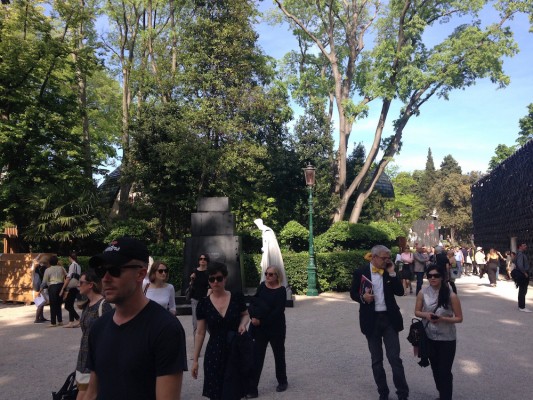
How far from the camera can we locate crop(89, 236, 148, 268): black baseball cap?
204 cm

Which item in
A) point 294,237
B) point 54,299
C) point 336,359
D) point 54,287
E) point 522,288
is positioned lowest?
point 336,359

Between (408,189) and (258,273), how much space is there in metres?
63.8

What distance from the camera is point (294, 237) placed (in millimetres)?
20484

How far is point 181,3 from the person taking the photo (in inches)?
938

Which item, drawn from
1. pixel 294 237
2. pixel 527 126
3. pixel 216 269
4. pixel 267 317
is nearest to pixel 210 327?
pixel 216 269

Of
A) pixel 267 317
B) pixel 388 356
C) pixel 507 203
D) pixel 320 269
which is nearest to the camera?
pixel 388 356

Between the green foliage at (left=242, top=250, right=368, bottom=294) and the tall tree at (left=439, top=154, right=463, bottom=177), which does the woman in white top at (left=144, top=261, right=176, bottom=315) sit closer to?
the green foliage at (left=242, top=250, right=368, bottom=294)

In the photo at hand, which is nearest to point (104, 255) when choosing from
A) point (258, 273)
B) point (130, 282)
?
point (130, 282)

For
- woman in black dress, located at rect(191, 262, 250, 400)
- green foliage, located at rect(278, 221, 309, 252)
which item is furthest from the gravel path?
green foliage, located at rect(278, 221, 309, 252)

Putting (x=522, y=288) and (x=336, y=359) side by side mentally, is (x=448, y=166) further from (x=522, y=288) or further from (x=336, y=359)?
(x=336, y=359)

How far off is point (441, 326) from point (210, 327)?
235 cm

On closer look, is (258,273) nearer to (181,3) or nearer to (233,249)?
(233,249)

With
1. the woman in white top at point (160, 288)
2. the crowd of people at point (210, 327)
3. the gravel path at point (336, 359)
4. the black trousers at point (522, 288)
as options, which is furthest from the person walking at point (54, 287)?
the black trousers at point (522, 288)

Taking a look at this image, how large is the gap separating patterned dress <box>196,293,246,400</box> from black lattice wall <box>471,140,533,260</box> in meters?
19.2
